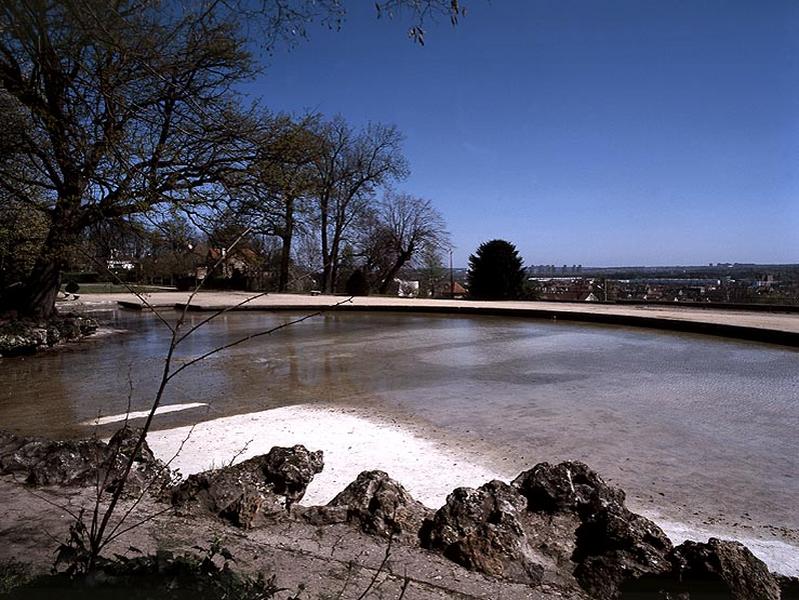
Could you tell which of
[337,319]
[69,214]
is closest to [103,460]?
[69,214]

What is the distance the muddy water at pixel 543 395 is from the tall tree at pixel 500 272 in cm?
956

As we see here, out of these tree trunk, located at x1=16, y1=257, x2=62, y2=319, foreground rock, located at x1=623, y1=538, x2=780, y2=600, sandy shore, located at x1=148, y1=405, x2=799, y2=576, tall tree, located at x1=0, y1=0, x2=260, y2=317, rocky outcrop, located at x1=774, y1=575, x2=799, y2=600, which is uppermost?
tall tree, located at x1=0, y1=0, x2=260, y2=317

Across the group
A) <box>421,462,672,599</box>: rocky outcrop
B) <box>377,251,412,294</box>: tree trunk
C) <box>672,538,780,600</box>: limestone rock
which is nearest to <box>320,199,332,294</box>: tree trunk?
<box>377,251,412,294</box>: tree trunk

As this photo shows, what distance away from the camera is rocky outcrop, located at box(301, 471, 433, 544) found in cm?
227

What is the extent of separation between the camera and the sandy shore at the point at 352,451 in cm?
284

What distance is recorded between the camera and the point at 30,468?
9.61 ft

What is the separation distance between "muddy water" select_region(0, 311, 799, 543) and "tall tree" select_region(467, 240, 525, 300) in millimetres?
9562

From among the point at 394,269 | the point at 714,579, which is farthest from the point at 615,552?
the point at 394,269

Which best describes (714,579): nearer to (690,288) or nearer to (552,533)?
(552,533)

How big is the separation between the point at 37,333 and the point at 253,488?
856cm

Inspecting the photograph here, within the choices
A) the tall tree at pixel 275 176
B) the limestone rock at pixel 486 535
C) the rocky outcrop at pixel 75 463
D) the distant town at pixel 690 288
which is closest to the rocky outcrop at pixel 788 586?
the limestone rock at pixel 486 535

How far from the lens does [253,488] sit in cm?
254

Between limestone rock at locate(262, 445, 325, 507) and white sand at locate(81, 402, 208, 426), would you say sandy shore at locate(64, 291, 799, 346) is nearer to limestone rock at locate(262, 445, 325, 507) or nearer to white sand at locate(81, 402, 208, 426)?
white sand at locate(81, 402, 208, 426)

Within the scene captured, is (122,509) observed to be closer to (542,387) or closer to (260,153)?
(542,387)
